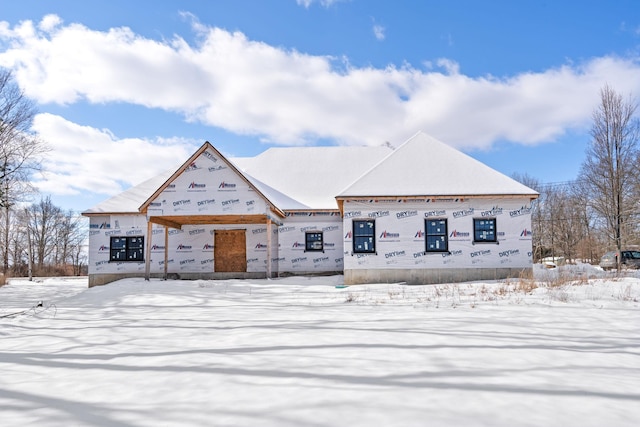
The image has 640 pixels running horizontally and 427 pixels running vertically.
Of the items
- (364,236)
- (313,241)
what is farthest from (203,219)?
(364,236)

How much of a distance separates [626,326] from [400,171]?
1288 centimetres

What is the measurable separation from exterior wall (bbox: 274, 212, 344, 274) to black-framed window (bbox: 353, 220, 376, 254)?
3077 millimetres

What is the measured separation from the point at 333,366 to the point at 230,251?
18.0 m

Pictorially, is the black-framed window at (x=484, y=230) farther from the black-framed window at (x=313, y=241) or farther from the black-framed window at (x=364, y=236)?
the black-framed window at (x=313, y=241)

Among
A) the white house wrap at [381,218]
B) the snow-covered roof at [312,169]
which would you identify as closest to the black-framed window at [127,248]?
the white house wrap at [381,218]

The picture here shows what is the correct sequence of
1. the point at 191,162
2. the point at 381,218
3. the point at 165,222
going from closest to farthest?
1. the point at 381,218
2. the point at 191,162
3. the point at 165,222

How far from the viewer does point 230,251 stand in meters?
22.4

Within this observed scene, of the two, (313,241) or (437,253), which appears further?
(313,241)

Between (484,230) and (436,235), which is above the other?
(484,230)

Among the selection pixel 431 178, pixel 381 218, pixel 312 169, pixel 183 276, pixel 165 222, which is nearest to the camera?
pixel 381 218

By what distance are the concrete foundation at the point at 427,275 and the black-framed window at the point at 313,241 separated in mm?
3721

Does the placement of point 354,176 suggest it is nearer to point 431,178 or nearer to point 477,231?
point 431,178

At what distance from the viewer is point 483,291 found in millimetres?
12523

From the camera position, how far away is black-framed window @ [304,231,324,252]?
72.1 ft
